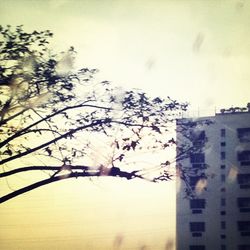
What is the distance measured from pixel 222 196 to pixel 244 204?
159 centimetres

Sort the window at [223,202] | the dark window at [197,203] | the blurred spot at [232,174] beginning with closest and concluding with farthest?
the window at [223,202]
the dark window at [197,203]
the blurred spot at [232,174]

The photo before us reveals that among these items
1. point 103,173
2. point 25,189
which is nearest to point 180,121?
point 103,173

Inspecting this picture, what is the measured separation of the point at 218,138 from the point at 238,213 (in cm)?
564

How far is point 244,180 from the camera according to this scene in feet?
93.0

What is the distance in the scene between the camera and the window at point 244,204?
90.2 ft

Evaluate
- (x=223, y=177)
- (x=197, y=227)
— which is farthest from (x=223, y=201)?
(x=197, y=227)

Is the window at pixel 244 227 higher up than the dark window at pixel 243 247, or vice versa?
the window at pixel 244 227

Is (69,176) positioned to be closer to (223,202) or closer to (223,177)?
(223,202)

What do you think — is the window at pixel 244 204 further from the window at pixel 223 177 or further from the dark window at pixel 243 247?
the dark window at pixel 243 247

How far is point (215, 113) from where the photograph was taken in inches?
1188

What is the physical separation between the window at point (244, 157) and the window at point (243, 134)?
881mm

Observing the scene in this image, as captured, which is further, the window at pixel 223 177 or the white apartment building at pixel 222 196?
the window at pixel 223 177

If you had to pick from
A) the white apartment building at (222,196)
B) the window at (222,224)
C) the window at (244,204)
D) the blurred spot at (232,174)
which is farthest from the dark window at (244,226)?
the blurred spot at (232,174)

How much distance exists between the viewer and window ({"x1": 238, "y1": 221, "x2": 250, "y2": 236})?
88.1ft
